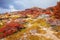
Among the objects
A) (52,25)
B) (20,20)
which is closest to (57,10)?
(52,25)

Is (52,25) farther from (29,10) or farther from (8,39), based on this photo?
(8,39)

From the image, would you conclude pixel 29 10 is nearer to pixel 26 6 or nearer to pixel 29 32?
pixel 26 6

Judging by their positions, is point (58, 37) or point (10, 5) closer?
point (58, 37)

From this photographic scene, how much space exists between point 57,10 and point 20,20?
1.30 m

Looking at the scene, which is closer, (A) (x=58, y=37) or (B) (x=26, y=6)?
(A) (x=58, y=37)

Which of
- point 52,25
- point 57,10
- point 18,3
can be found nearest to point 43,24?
point 52,25

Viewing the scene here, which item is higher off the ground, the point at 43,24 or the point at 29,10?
the point at 29,10

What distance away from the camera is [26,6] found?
632 centimetres

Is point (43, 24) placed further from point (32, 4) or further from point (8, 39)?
point (8, 39)

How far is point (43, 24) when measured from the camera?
607 cm

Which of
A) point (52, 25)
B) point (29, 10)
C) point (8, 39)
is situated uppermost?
point (29, 10)

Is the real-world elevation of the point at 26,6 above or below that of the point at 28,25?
above

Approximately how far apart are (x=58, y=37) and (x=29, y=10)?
135 cm

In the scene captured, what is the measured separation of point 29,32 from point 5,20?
36.6 inches
